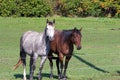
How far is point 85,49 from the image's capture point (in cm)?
2386

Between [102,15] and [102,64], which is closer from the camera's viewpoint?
[102,64]

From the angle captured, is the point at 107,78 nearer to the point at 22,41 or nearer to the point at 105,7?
the point at 22,41

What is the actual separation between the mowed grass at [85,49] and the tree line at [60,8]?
2.22 meters

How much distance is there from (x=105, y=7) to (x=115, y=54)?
20909 mm

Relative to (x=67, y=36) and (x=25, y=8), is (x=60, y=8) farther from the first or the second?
(x=67, y=36)

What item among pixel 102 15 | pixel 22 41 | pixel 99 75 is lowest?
pixel 102 15

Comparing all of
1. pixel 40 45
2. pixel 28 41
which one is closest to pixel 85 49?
pixel 28 41

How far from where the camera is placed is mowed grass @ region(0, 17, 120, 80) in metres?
15.7

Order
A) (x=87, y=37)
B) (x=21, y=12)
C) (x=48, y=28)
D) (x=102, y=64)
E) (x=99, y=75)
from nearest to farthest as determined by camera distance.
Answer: (x=48, y=28)
(x=99, y=75)
(x=102, y=64)
(x=87, y=37)
(x=21, y=12)

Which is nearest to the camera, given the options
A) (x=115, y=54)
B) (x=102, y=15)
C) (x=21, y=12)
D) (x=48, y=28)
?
(x=48, y=28)

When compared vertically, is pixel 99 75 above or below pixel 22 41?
below

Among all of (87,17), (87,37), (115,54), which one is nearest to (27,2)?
(87,17)

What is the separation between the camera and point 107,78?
47.6 feet

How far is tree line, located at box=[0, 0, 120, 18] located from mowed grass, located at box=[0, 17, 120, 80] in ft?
7.27
